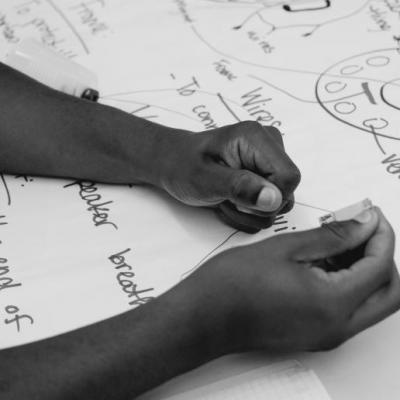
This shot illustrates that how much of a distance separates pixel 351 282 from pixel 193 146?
0.19m

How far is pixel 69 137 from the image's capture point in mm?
591

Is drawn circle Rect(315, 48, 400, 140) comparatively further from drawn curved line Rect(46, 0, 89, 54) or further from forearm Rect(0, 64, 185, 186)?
drawn curved line Rect(46, 0, 89, 54)

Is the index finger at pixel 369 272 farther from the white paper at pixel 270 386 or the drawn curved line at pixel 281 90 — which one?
the drawn curved line at pixel 281 90

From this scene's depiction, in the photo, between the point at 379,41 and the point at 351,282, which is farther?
the point at 379,41

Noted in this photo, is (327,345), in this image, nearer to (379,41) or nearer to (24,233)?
(24,233)

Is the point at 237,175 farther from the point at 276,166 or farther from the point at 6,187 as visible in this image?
the point at 6,187

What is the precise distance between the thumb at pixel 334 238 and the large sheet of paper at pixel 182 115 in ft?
0.28

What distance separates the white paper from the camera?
406 mm

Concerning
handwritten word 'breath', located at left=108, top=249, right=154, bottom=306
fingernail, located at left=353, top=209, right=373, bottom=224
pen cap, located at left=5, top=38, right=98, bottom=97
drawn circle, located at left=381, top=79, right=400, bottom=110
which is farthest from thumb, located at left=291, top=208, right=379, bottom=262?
pen cap, located at left=5, top=38, right=98, bottom=97

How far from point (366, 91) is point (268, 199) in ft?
0.76

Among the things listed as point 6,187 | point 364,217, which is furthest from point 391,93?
point 6,187

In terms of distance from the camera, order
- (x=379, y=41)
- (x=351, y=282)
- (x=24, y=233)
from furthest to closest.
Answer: (x=379, y=41) → (x=24, y=233) → (x=351, y=282)

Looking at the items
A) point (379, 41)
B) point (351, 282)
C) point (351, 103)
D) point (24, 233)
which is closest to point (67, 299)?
point (24, 233)

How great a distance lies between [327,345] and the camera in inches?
16.0
